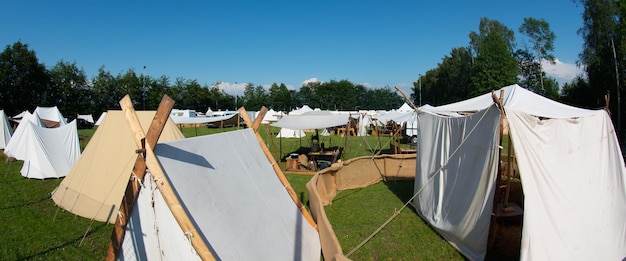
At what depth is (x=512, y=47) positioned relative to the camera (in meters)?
42.2

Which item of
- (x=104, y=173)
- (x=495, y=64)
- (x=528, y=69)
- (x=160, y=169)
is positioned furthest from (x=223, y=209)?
(x=528, y=69)

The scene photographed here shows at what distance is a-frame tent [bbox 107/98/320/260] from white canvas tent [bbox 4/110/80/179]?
10.4m

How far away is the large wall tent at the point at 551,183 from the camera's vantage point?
4680 mm

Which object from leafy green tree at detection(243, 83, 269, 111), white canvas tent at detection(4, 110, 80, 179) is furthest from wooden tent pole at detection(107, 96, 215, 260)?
leafy green tree at detection(243, 83, 269, 111)

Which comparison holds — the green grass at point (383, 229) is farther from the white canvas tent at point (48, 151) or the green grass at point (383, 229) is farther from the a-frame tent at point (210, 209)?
the white canvas tent at point (48, 151)

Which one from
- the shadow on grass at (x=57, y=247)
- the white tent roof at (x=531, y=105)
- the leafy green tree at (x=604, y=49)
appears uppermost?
the leafy green tree at (x=604, y=49)

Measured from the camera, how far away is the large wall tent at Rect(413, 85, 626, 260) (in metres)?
4.68

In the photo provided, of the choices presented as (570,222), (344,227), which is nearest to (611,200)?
(570,222)

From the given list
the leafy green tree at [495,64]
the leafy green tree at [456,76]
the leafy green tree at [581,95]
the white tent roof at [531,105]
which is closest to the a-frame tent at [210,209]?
the white tent roof at [531,105]

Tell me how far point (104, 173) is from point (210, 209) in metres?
5.02

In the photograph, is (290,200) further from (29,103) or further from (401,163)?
(29,103)

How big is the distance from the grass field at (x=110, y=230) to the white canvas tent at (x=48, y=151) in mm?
1961

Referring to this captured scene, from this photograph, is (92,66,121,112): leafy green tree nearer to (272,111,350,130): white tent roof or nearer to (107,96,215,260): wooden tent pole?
(272,111,350,130): white tent roof

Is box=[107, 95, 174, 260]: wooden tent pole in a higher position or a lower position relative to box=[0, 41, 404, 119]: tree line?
lower
